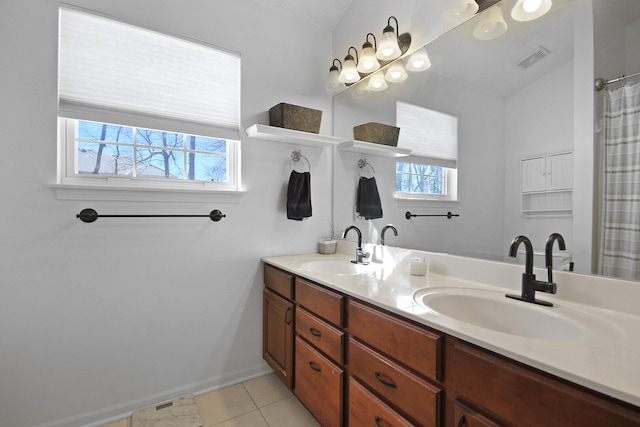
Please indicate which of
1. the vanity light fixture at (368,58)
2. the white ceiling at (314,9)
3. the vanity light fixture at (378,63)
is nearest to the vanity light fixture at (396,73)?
the vanity light fixture at (378,63)

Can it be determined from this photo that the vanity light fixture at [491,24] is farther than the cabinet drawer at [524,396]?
Yes

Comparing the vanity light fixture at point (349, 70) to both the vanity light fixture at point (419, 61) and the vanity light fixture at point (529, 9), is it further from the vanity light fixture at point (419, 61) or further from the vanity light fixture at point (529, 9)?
the vanity light fixture at point (529, 9)

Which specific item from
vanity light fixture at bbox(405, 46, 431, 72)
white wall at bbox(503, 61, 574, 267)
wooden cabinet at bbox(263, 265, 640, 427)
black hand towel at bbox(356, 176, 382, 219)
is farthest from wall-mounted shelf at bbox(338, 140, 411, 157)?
wooden cabinet at bbox(263, 265, 640, 427)

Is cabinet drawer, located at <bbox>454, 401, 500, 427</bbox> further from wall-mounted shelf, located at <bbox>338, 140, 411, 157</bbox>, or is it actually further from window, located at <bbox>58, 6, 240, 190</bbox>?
window, located at <bbox>58, 6, 240, 190</bbox>

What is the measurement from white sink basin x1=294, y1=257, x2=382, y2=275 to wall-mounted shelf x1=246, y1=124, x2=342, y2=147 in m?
0.85

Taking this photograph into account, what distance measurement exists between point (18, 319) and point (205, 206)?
1.06 meters

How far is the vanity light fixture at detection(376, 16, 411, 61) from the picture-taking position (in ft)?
6.00

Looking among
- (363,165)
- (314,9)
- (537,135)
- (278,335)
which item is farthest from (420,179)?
(314,9)

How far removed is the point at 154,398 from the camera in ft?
5.99

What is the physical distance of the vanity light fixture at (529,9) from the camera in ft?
3.99

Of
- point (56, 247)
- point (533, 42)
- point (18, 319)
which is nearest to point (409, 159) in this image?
point (533, 42)

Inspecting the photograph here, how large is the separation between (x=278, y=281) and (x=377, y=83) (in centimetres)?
151

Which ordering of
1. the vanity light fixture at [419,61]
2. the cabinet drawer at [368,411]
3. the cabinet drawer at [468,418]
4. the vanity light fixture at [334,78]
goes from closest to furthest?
the cabinet drawer at [468,418] → the cabinet drawer at [368,411] → the vanity light fixture at [419,61] → the vanity light fixture at [334,78]

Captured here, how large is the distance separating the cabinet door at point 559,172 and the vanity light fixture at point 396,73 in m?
1.02
